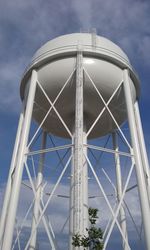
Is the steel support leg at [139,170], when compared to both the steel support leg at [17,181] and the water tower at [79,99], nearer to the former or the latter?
the water tower at [79,99]

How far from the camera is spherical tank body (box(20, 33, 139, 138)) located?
11.6m

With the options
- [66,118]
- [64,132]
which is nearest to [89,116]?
[66,118]

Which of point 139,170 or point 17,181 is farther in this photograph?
point 139,170

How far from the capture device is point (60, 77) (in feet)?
38.1

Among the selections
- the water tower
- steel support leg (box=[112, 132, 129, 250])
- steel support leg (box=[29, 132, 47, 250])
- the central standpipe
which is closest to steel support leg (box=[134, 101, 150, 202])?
the water tower

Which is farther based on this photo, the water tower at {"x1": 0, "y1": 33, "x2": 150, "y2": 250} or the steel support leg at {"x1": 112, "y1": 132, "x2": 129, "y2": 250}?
the steel support leg at {"x1": 112, "y1": 132, "x2": 129, "y2": 250}

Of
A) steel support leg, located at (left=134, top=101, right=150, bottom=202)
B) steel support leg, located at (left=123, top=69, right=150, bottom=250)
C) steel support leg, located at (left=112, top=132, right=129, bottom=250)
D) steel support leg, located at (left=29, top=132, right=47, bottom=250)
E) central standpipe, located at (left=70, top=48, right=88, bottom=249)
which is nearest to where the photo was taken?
steel support leg, located at (left=123, top=69, right=150, bottom=250)

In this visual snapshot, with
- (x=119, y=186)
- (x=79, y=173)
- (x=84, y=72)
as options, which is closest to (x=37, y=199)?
(x=119, y=186)

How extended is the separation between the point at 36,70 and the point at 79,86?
234cm

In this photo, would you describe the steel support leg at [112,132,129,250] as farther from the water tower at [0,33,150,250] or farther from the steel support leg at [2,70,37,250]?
the steel support leg at [2,70,37,250]

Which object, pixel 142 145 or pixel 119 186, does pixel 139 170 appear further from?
pixel 119 186

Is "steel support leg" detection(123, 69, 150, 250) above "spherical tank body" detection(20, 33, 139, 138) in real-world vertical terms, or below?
below

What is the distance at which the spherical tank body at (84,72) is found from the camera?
1163 cm

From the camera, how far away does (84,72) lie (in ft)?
37.8
